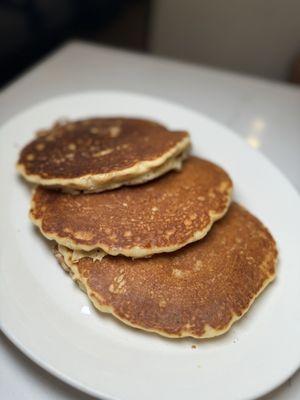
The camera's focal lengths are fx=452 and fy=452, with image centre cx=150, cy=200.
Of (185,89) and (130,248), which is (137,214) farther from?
(185,89)

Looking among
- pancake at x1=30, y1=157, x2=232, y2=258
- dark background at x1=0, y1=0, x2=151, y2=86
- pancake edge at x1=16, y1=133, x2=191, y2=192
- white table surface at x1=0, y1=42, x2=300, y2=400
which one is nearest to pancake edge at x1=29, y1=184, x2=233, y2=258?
pancake at x1=30, y1=157, x2=232, y2=258

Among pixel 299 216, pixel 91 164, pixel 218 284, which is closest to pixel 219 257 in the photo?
pixel 218 284

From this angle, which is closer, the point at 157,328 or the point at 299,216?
the point at 157,328

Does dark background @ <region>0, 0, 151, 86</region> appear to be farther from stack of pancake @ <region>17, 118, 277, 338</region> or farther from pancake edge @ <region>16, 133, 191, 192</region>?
pancake edge @ <region>16, 133, 191, 192</region>

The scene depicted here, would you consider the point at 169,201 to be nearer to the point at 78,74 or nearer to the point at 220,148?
the point at 220,148

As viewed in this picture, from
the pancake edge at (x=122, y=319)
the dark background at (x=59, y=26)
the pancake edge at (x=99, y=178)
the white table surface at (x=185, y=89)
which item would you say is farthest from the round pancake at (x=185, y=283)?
the dark background at (x=59, y=26)

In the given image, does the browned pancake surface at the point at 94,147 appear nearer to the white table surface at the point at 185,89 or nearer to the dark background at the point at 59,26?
the white table surface at the point at 185,89
